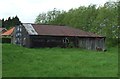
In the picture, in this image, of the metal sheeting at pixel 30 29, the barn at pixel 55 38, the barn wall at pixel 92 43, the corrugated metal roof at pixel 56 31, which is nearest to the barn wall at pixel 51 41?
the barn at pixel 55 38

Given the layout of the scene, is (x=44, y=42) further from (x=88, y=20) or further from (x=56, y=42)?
(x=88, y=20)

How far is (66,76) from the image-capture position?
45.2 feet

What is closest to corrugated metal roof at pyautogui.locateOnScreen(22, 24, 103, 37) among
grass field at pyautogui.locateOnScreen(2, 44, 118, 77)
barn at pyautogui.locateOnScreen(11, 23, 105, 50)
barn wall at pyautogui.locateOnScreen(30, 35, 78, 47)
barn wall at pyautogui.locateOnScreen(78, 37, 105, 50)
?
barn at pyautogui.locateOnScreen(11, 23, 105, 50)

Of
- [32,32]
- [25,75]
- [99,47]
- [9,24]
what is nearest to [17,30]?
[32,32]

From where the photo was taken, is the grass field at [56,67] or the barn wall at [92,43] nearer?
the grass field at [56,67]

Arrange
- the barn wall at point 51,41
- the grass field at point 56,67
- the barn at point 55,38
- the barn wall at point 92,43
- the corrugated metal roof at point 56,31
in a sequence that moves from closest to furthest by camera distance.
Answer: the grass field at point 56,67 → the barn wall at point 51,41 → the barn at point 55,38 → the barn wall at point 92,43 → the corrugated metal roof at point 56,31

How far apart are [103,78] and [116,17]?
35.5m

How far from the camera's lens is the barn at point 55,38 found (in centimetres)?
4172

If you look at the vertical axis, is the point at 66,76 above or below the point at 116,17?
below

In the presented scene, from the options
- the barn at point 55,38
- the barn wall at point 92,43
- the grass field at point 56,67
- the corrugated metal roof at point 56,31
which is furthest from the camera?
the corrugated metal roof at point 56,31

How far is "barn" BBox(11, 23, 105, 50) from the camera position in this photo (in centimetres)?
4172

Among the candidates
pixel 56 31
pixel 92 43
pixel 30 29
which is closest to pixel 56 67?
pixel 30 29

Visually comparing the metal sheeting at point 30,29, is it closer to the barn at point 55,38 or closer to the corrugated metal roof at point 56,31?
the barn at point 55,38

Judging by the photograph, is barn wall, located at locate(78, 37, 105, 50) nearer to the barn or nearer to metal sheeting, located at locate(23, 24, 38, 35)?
the barn
